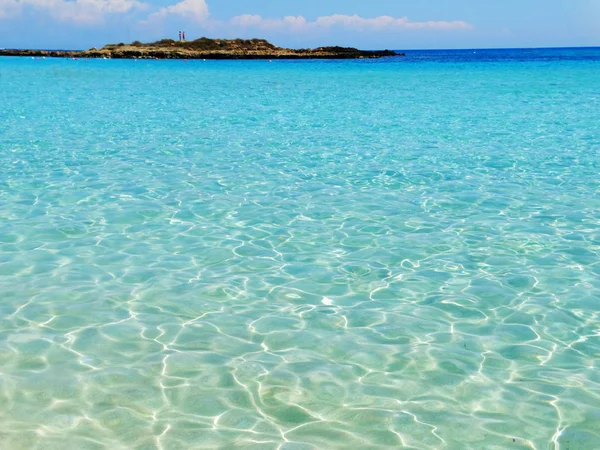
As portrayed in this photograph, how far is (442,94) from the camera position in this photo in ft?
103

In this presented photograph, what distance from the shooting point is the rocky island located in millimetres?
106062

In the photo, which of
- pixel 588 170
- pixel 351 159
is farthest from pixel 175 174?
pixel 588 170

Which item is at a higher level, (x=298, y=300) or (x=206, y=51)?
(x=206, y=51)

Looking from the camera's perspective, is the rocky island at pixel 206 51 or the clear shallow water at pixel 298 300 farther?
the rocky island at pixel 206 51

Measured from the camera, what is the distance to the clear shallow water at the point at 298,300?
421 cm

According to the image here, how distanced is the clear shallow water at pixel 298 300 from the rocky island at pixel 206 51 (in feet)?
319

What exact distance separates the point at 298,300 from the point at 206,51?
113551mm

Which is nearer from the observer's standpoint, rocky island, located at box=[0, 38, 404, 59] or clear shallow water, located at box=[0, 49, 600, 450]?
clear shallow water, located at box=[0, 49, 600, 450]

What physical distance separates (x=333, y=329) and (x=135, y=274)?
2.38 meters

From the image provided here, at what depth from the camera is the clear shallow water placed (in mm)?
4207

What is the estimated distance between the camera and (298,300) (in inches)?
240

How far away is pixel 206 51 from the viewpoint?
113812mm

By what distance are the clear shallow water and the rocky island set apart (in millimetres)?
97157

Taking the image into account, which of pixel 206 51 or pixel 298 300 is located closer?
pixel 298 300
